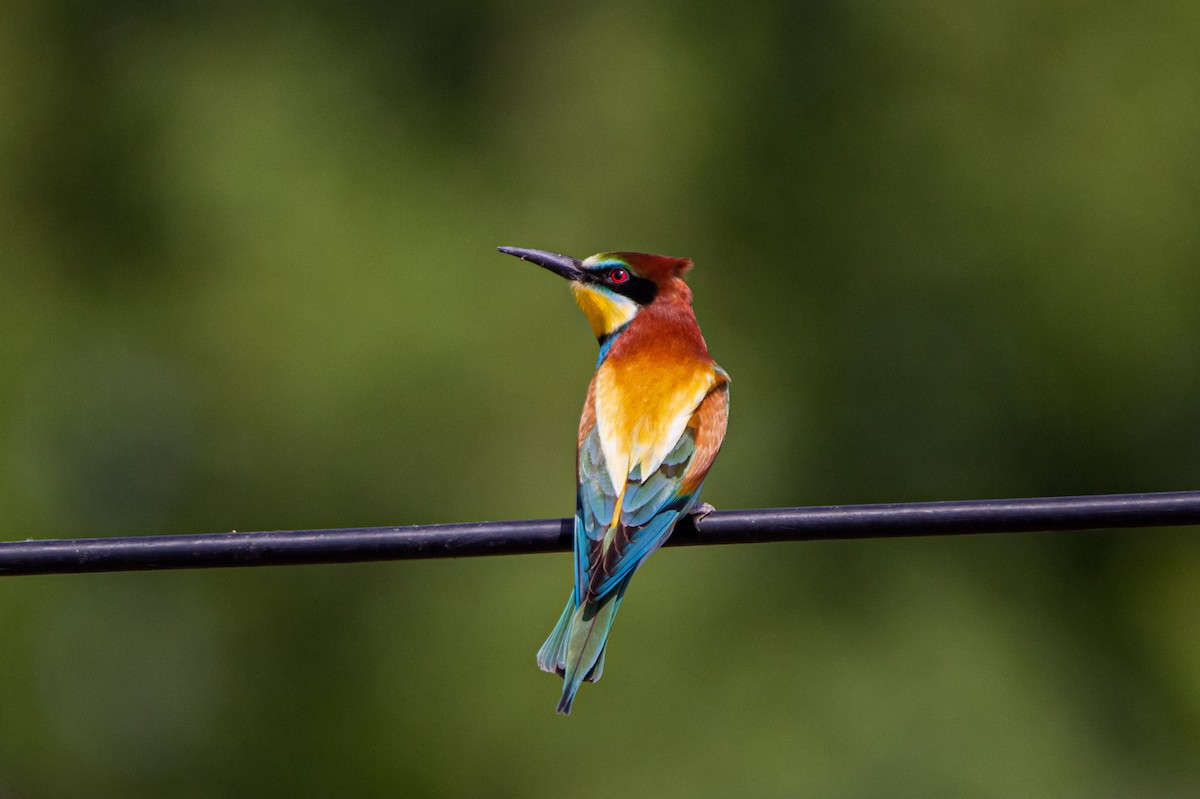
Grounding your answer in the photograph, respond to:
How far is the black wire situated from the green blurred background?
5849 millimetres

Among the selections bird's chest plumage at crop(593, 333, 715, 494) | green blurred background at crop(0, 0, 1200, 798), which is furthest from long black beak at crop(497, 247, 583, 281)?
green blurred background at crop(0, 0, 1200, 798)

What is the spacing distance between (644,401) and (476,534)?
1.33 metres

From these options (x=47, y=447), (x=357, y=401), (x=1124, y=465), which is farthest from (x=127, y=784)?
(x=1124, y=465)

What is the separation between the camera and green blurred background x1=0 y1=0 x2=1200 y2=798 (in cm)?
856

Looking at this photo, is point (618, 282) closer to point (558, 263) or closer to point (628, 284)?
point (628, 284)

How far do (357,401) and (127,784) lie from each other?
3035 millimetres

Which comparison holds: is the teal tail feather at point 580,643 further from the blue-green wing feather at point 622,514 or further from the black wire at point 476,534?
the black wire at point 476,534

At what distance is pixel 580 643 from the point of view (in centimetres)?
311

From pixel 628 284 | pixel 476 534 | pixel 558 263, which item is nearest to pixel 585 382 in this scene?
pixel 558 263

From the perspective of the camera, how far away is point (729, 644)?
28.8ft

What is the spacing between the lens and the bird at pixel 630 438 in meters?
3.14

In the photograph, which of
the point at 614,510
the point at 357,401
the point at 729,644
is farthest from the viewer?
the point at 357,401

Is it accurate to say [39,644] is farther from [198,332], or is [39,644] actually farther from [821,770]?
[821,770]

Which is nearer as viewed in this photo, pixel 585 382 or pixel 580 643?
pixel 580 643
